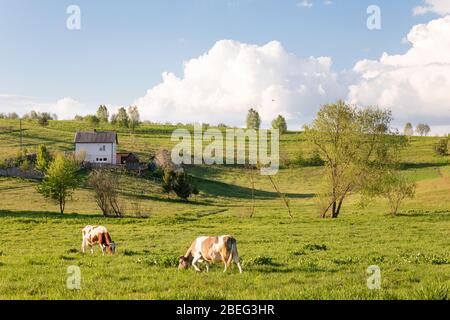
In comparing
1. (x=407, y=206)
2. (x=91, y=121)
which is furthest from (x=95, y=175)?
(x=91, y=121)

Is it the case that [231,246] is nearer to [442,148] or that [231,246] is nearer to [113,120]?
[442,148]

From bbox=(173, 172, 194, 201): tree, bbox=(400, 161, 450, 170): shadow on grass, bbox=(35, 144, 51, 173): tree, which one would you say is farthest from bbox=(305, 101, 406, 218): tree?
bbox=(400, 161, 450, 170): shadow on grass

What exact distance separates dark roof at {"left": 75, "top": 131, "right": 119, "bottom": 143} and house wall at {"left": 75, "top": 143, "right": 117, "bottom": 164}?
902 millimetres

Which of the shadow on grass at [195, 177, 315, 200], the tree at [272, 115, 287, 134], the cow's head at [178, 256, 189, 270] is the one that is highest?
the tree at [272, 115, 287, 134]

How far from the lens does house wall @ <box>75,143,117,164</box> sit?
4048 inches

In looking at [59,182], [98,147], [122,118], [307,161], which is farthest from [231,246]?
[122,118]

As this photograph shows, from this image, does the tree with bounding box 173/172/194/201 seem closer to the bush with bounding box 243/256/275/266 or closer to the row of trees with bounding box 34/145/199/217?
the row of trees with bounding box 34/145/199/217

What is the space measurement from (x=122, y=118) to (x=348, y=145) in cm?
14012

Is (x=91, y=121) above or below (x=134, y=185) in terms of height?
above

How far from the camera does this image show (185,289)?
1130 centimetres

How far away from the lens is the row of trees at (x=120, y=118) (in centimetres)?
16875

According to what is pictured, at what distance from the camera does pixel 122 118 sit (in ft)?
589

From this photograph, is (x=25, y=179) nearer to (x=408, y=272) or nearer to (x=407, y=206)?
(x=407, y=206)

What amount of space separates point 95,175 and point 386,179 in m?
34.0
